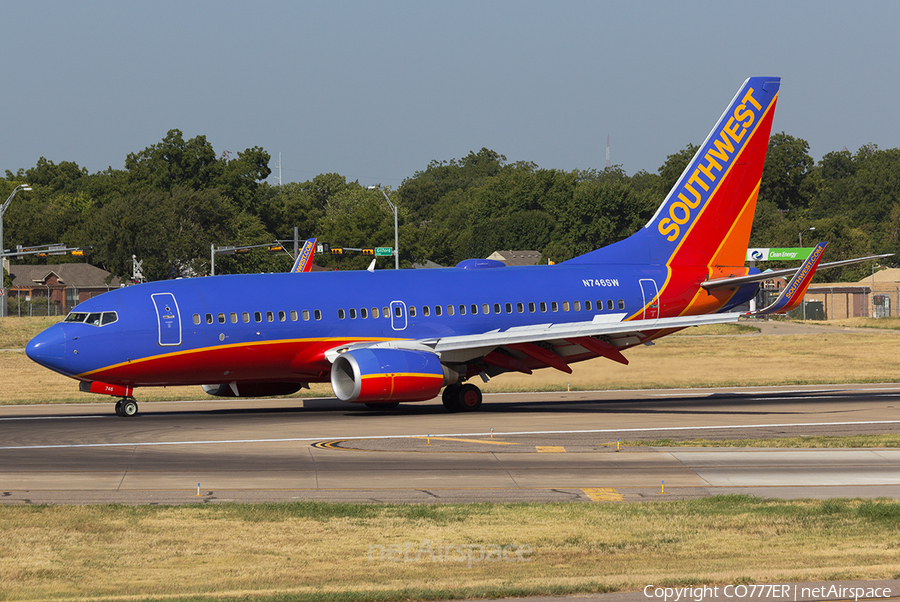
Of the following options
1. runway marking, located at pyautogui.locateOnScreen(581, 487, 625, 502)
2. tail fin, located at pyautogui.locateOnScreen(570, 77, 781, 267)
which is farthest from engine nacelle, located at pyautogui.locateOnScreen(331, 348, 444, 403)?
runway marking, located at pyautogui.locateOnScreen(581, 487, 625, 502)

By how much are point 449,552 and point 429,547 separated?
42cm

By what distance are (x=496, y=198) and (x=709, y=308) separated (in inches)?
5704

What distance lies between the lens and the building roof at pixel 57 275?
138 metres

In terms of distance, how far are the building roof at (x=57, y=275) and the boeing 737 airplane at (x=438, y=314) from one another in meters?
111

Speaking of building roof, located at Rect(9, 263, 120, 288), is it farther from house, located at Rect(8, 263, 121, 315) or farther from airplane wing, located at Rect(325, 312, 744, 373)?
airplane wing, located at Rect(325, 312, 744, 373)

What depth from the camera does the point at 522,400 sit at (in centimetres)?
3741

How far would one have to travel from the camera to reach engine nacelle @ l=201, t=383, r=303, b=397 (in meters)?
33.8

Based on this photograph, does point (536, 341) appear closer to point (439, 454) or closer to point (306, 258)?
point (439, 454)

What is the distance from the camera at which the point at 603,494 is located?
18516mm

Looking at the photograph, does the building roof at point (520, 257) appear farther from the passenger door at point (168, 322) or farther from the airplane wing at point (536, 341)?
the passenger door at point (168, 322)

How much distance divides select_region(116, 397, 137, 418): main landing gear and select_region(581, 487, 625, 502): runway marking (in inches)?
707

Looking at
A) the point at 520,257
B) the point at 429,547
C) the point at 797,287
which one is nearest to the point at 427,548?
the point at 429,547

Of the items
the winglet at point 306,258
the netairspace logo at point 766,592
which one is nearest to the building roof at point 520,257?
the winglet at point 306,258

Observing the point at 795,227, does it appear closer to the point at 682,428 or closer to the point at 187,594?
→ the point at 682,428
